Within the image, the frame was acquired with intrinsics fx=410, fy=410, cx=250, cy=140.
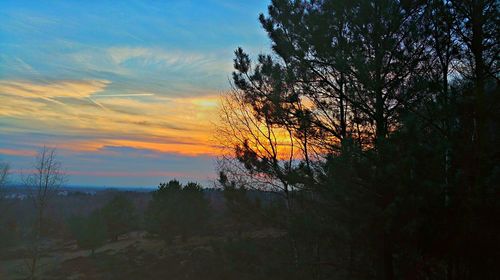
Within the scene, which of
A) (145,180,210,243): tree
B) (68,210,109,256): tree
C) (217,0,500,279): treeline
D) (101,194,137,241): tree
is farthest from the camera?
(101,194,137,241): tree

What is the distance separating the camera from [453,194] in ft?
21.6

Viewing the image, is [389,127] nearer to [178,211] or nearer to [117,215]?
[178,211]

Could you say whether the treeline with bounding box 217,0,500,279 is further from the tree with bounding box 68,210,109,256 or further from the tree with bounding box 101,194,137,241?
the tree with bounding box 101,194,137,241

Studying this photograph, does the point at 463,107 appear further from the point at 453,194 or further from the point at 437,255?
the point at 437,255

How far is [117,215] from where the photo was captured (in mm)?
35688

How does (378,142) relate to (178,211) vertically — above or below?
above

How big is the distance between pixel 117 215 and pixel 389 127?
31587 millimetres

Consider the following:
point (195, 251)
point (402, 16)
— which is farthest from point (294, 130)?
point (195, 251)

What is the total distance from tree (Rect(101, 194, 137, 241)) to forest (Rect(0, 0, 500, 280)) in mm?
26421

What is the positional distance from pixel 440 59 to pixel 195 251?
1989 centimetres

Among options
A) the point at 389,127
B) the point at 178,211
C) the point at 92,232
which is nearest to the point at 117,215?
the point at 92,232

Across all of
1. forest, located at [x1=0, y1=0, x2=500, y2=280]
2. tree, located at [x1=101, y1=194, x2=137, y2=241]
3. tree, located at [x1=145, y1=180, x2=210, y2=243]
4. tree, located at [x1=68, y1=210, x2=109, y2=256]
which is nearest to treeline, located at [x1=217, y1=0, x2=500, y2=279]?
forest, located at [x1=0, y1=0, x2=500, y2=280]

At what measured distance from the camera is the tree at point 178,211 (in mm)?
29234

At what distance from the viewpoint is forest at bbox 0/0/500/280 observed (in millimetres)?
Answer: 6621
